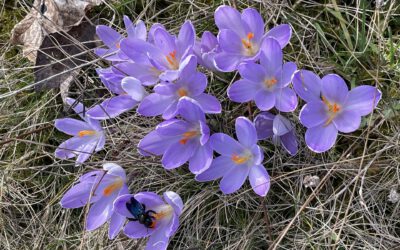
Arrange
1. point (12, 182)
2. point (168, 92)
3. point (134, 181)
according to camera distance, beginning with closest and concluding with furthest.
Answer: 1. point (168, 92)
2. point (134, 181)
3. point (12, 182)

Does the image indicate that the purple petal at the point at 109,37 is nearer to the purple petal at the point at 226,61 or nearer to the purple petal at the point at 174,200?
the purple petal at the point at 226,61

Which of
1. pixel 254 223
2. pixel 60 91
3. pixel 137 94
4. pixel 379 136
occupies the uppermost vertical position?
pixel 137 94

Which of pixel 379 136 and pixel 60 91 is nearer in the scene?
pixel 379 136

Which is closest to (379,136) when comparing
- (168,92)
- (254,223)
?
(254,223)

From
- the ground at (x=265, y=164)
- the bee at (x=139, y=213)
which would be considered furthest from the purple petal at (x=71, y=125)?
the bee at (x=139, y=213)

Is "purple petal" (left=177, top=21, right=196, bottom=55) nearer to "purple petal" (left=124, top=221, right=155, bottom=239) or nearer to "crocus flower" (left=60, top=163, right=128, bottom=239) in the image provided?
"crocus flower" (left=60, top=163, right=128, bottom=239)

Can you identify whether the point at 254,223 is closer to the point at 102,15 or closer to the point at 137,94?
the point at 137,94
